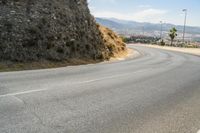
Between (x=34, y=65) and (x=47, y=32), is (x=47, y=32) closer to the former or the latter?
(x=47, y=32)

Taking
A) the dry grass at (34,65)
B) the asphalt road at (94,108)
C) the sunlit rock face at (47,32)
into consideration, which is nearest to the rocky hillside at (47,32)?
the sunlit rock face at (47,32)

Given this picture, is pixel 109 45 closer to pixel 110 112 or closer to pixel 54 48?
pixel 54 48

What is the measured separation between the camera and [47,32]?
22.7 metres

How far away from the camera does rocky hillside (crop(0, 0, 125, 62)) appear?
Result: 793 inches

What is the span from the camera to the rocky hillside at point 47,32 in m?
20.1

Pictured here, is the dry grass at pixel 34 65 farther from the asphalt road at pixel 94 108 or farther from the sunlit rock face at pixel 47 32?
the asphalt road at pixel 94 108

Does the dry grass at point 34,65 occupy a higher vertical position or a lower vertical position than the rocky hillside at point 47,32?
lower

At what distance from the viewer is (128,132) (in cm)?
618

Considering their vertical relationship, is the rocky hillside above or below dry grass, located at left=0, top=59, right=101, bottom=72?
above

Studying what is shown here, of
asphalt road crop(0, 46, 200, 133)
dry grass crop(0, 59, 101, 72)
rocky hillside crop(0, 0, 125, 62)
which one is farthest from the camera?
rocky hillside crop(0, 0, 125, 62)

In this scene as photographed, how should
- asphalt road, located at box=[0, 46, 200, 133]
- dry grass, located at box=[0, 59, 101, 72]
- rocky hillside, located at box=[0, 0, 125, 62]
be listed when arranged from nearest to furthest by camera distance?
asphalt road, located at box=[0, 46, 200, 133]
dry grass, located at box=[0, 59, 101, 72]
rocky hillside, located at box=[0, 0, 125, 62]

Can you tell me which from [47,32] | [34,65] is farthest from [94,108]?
[47,32]

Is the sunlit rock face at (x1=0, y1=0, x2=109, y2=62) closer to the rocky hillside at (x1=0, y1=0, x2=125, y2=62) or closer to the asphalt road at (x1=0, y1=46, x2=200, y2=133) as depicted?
the rocky hillside at (x1=0, y1=0, x2=125, y2=62)

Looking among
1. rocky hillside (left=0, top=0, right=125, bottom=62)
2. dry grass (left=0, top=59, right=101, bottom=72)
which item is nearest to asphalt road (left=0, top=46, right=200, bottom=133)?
dry grass (left=0, top=59, right=101, bottom=72)
